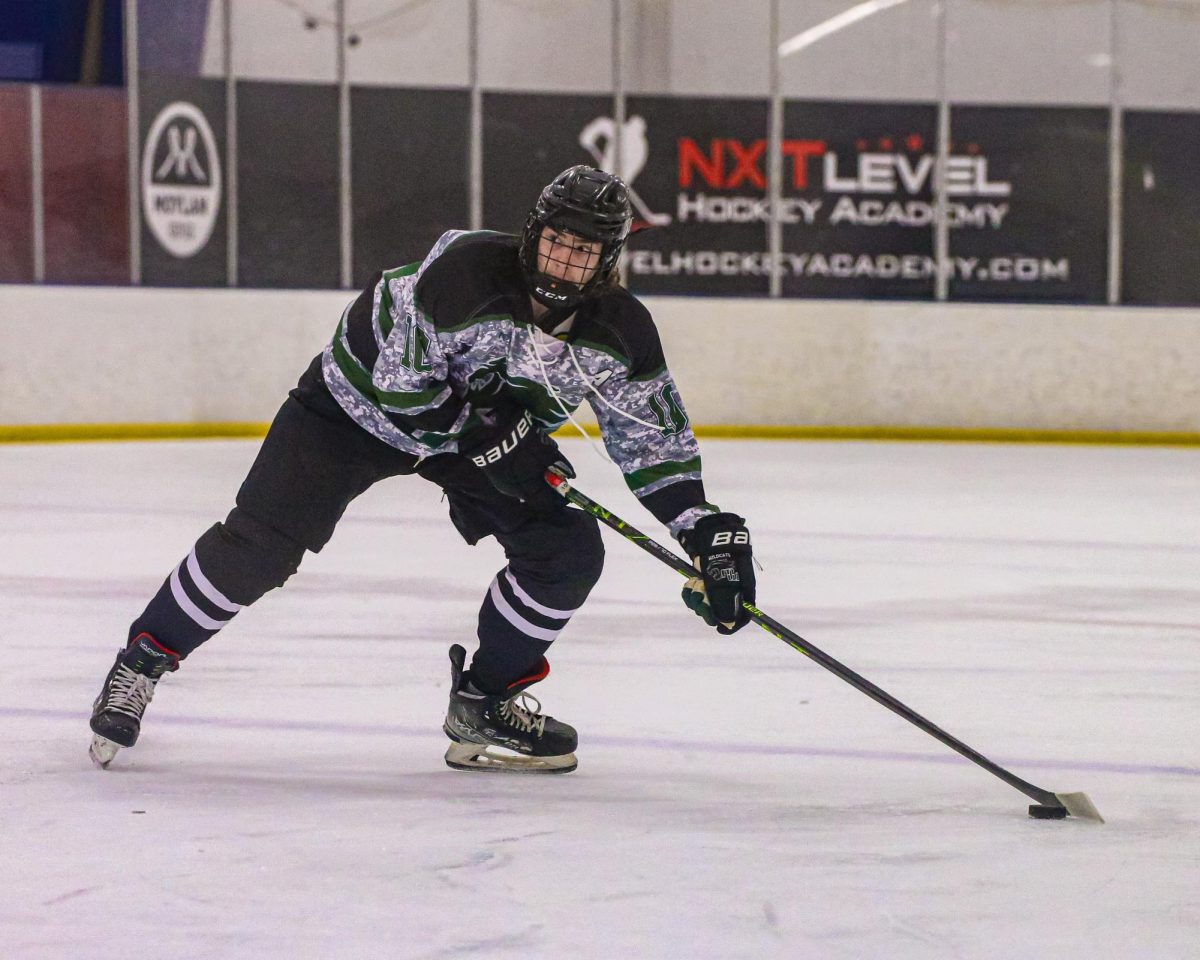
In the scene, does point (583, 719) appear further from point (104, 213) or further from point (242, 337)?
point (104, 213)

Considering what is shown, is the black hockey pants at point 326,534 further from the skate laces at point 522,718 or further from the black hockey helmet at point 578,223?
the black hockey helmet at point 578,223

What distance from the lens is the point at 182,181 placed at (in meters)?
8.66

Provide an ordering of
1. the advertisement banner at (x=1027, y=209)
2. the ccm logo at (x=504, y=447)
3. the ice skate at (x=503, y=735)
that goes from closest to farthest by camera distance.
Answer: the ccm logo at (x=504, y=447)
the ice skate at (x=503, y=735)
the advertisement banner at (x=1027, y=209)

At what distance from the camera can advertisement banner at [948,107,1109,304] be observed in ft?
29.8

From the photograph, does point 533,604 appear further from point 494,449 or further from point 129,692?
point 129,692

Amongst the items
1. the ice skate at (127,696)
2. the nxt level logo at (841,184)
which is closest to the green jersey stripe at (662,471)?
the ice skate at (127,696)

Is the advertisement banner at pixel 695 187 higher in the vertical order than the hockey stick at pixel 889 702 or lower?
higher

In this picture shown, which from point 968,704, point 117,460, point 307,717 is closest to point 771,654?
point 968,704

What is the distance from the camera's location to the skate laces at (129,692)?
240 centimetres

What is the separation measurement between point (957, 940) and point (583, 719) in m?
1.10

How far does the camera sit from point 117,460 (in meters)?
6.87

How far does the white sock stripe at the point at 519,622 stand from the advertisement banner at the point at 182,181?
6.63 m

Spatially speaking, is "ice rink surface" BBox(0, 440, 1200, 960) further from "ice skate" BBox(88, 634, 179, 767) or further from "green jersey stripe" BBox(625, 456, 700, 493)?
"green jersey stripe" BBox(625, 456, 700, 493)

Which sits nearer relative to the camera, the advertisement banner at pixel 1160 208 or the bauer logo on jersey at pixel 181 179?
the bauer logo on jersey at pixel 181 179
